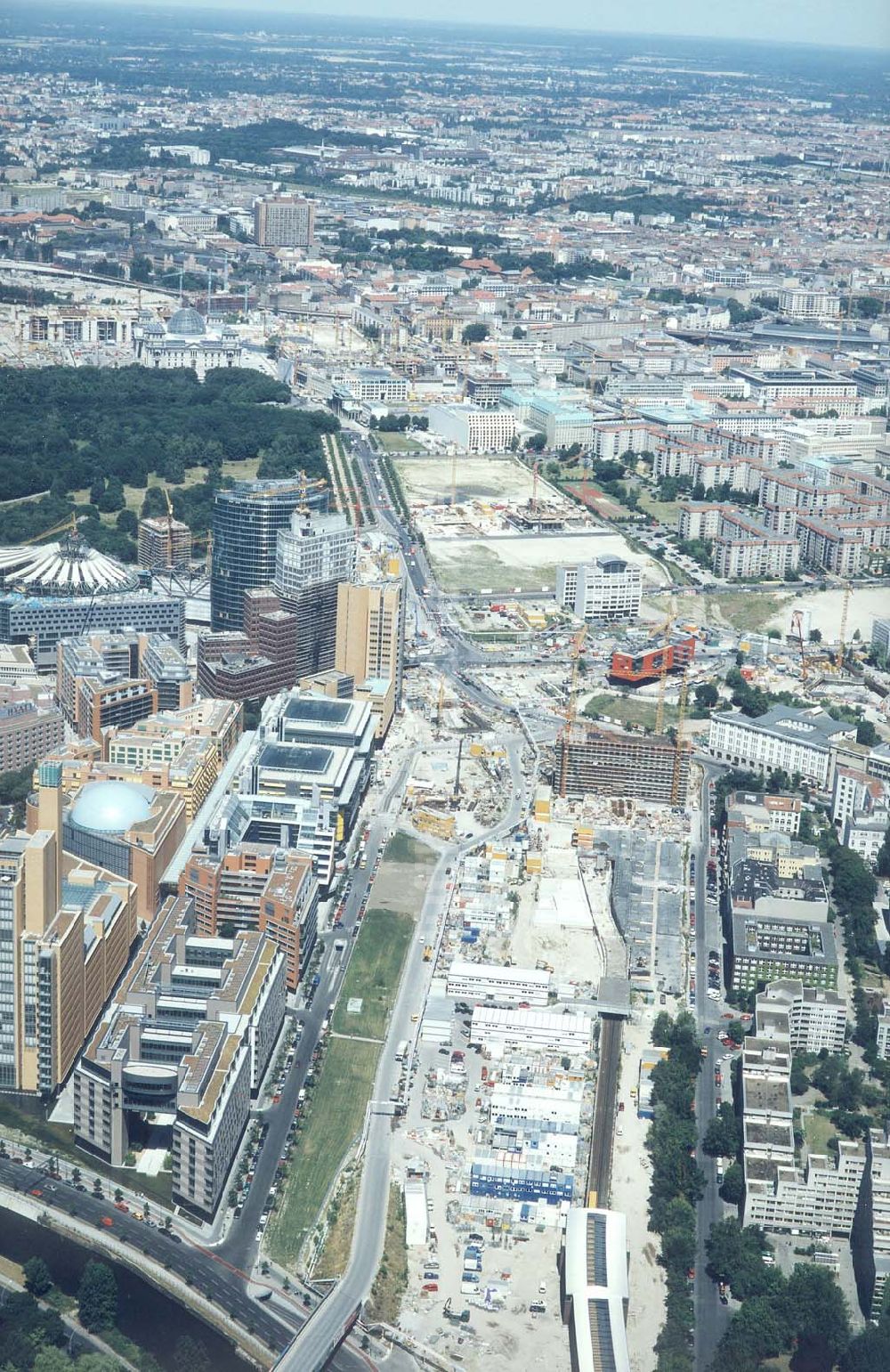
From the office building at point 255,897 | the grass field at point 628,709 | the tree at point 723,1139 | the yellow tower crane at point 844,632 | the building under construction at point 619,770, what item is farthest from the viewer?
the yellow tower crane at point 844,632

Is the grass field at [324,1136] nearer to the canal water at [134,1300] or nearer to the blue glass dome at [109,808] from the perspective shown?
the canal water at [134,1300]

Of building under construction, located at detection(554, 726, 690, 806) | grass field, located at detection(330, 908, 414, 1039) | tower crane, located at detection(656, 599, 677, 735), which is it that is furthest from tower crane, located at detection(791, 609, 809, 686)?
grass field, located at detection(330, 908, 414, 1039)

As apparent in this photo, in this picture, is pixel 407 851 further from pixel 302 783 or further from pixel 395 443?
pixel 395 443

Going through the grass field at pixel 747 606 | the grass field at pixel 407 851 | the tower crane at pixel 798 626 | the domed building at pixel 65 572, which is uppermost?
the domed building at pixel 65 572

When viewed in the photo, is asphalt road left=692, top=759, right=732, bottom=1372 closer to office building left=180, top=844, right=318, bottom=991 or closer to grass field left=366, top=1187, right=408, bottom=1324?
grass field left=366, top=1187, right=408, bottom=1324

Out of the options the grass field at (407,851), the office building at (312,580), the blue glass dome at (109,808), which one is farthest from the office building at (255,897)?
the office building at (312,580)

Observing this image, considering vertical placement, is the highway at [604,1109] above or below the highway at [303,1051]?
above

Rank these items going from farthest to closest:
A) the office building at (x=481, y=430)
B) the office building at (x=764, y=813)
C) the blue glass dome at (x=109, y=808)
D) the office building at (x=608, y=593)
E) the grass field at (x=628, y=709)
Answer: the office building at (x=481, y=430) → the office building at (x=608, y=593) → the grass field at (x=628, y=709) → the office building at (x=764, y=813) → the blue glass dome at (x=109, y=808)
